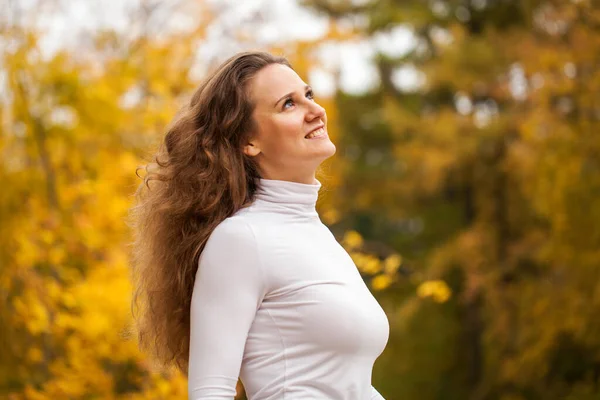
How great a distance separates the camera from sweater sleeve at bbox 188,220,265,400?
1.61 m

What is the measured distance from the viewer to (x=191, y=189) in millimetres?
1834

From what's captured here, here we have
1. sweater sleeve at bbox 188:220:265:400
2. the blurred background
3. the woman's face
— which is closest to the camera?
sweater sleeve at bbox 188:220:265:400

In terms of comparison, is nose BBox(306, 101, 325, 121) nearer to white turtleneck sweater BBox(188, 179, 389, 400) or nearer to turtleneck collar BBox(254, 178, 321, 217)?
turtleneck collar BBox(254, 178, 321, 217)

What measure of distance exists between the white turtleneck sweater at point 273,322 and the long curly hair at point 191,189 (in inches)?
4.8

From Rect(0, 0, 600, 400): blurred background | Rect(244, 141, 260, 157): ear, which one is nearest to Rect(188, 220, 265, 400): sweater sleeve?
Rect(244, 141, 260, 157): ear

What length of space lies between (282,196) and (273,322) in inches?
11.3

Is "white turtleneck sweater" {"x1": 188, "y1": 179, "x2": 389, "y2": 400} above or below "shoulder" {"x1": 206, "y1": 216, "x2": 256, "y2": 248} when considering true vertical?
below

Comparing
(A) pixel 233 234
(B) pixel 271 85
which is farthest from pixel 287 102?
(A) pixel 233 234

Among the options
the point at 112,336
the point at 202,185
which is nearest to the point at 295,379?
the point at 202,185

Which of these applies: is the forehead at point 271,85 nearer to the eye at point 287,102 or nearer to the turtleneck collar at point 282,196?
the eye at point 287,102

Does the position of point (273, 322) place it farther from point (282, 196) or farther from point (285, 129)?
point (285, 129)

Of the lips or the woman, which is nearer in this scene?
the woman

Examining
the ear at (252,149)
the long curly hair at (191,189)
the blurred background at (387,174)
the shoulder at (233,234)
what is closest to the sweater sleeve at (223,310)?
the shoulder at (233,234)

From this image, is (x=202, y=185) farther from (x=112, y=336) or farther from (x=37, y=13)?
(x=37, y=13)
